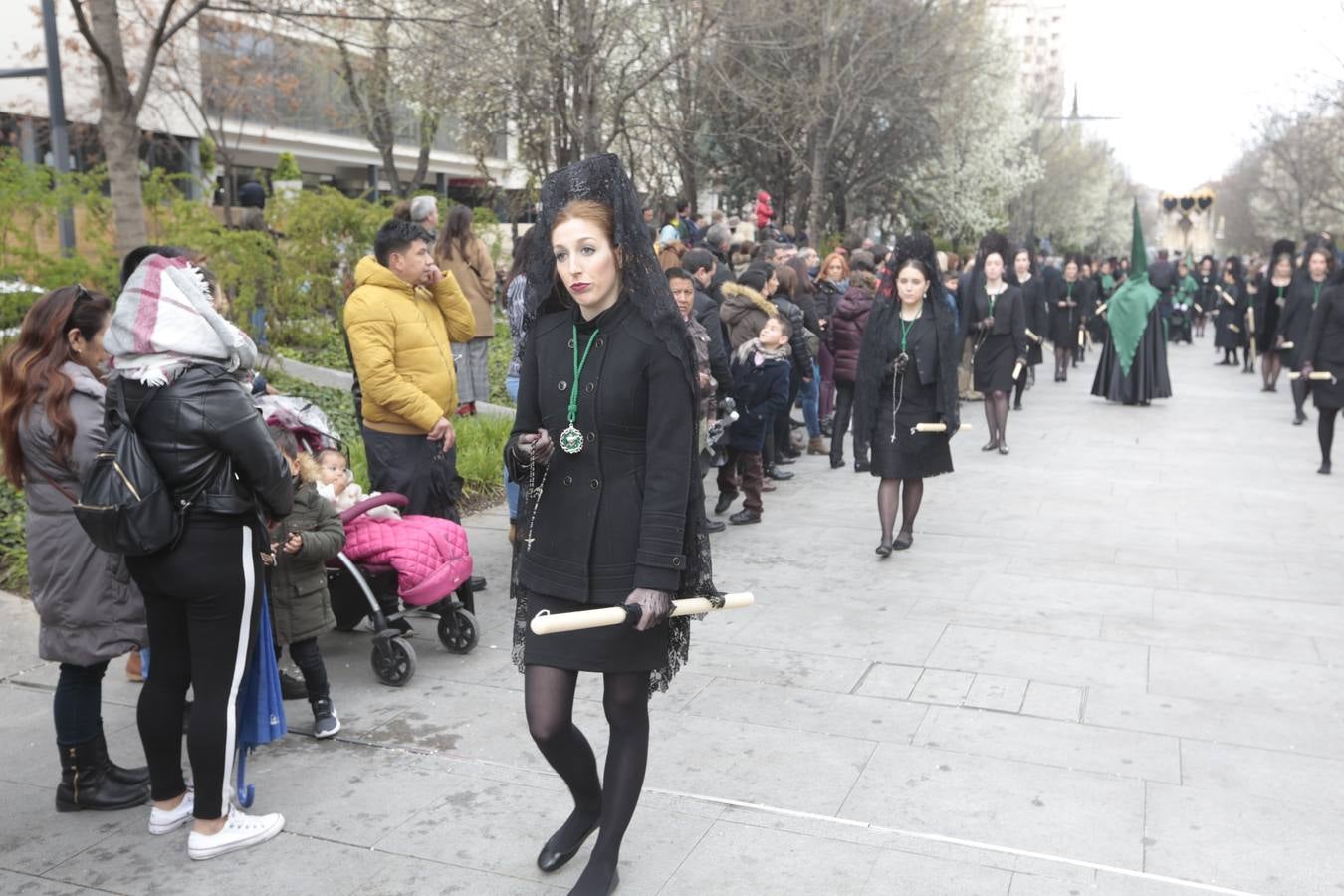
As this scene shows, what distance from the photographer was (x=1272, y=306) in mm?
17062

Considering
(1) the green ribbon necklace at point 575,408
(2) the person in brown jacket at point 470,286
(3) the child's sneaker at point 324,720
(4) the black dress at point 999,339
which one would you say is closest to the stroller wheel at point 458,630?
(3) the child's sneaker at point 324,720

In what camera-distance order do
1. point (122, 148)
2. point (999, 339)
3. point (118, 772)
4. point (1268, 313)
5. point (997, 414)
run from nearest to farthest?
point (118, 772) < point (122, 148) < point (997, 414) < point (999, 339) < point (1268, 313)

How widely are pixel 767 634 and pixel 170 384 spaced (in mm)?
3409

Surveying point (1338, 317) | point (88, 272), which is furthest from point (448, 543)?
point (1338, 317)

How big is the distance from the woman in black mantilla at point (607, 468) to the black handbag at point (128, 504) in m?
0.99

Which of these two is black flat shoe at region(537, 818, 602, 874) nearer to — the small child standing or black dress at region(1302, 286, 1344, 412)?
the small child standing

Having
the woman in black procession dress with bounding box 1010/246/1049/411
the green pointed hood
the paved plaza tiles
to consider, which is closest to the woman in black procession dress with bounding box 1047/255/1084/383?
the woman in black procession dress with bounding box 1010/246/1049/411

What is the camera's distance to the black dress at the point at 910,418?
306 inches

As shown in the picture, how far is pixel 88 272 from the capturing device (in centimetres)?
1044

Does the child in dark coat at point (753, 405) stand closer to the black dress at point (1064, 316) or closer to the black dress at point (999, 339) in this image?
the black dress at point (999, 339)

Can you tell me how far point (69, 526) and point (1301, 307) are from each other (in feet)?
46.0

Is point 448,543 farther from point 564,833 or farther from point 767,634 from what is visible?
point 564,833

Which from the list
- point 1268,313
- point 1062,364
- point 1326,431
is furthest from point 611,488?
point 1062,364

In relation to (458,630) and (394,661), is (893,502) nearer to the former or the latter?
(458,630)
